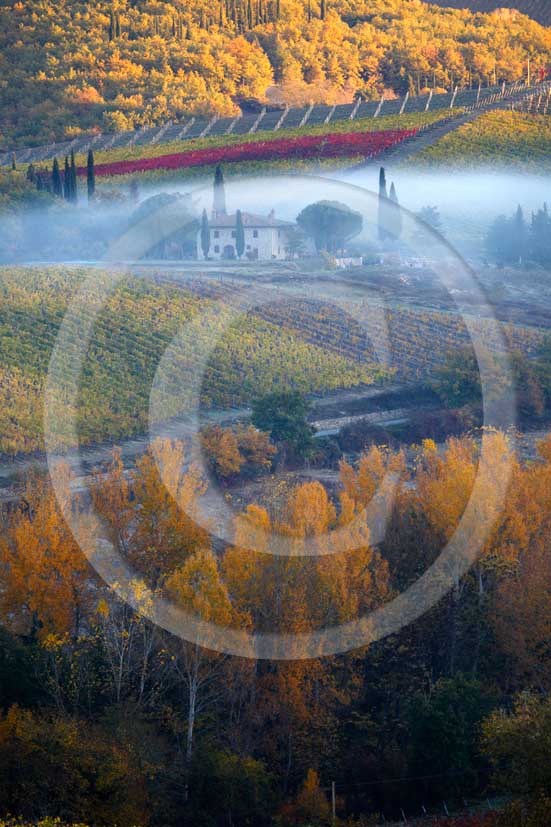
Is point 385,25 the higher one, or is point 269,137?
point 385,25

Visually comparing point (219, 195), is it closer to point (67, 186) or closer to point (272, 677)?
point (67, 186)

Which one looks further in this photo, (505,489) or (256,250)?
(256,250)

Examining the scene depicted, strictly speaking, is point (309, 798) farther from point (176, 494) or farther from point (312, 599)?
point (176, 494)

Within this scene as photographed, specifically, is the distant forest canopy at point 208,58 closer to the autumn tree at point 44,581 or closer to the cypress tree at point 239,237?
the cypress tree at point 239,237

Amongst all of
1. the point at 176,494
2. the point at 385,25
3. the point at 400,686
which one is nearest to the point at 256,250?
the point at 176,494

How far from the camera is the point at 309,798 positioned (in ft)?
37.0

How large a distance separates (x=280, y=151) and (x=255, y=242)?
368 inches

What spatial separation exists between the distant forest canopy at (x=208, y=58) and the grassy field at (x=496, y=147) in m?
13.6

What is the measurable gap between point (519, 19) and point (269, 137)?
34.0 metres

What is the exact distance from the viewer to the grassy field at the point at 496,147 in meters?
41.7

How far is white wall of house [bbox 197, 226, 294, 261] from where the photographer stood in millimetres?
33719

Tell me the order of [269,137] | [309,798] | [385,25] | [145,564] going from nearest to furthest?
[309,798] < [145,564] < [269,137] < [385,25]

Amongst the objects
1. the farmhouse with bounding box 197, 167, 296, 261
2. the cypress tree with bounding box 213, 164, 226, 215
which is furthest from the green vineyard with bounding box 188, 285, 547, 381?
the cypress tree with bounding box 213, 164, 226, 215

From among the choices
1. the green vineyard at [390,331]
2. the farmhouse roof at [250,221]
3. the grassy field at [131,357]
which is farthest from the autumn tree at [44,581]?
the farmhouse roof at [250,221]
